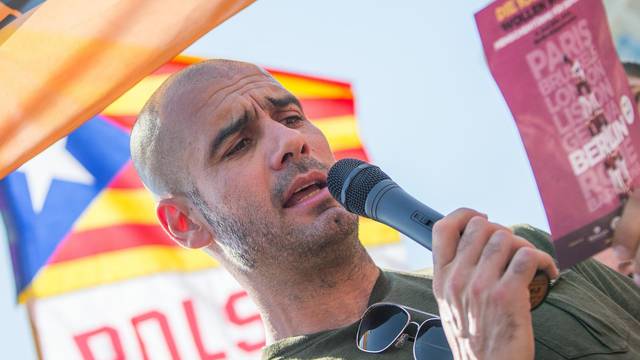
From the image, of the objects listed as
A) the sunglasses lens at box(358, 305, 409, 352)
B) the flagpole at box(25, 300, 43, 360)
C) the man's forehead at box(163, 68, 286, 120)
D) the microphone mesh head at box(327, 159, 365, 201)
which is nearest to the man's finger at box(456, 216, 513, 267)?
the microphone mesh head at box(327, 159, 365, 201)

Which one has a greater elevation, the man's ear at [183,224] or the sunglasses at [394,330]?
the man's ear at [183,224]

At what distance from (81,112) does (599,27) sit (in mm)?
1414

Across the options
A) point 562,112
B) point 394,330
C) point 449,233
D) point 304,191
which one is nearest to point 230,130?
point 304,191

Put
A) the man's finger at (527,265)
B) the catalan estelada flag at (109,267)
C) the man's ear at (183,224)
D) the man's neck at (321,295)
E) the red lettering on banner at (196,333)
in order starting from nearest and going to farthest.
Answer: the man's finger at (527,265), the man's neck at (321,295), the man's ear at (183,224), the catalan estelada flag at (109,267), the red lettering on banner at (196,333)

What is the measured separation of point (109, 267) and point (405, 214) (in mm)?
3173

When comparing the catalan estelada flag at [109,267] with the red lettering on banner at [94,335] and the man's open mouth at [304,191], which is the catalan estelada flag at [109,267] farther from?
the man's open mouth at [304,191]

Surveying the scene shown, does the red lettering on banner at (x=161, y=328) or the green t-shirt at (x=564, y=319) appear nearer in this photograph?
the green t-shirt at (x=564, y=319)

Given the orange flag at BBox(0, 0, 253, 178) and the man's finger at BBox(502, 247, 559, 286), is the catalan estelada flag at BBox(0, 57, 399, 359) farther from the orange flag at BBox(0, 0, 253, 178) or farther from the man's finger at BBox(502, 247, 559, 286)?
the man's finger at BBox(502, 247, 559, 286)

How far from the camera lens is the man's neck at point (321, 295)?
10.5 ft

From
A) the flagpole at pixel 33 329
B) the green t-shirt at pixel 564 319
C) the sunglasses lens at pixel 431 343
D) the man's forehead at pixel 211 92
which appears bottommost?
the flagpole at pixel 33 329

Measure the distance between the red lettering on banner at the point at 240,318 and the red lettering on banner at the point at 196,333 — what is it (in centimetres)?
12

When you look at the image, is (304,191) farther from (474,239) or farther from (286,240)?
(474,239)

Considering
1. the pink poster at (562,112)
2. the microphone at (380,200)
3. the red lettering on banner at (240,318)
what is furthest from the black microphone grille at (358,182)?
the red lettering on banner at (240,318)

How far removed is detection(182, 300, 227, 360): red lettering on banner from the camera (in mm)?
5059
